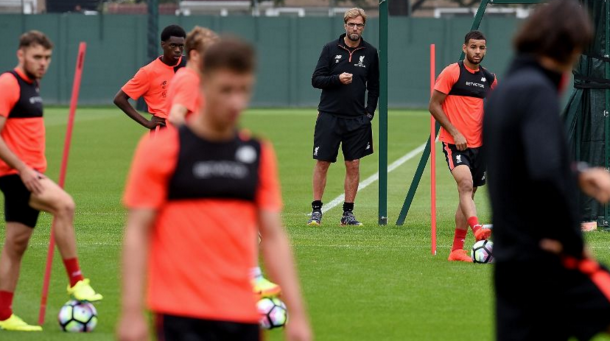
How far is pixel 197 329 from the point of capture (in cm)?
449

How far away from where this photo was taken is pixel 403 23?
43.7m

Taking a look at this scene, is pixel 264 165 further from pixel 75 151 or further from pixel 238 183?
pixel 75 151

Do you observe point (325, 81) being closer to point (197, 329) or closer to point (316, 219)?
point (316, 219)

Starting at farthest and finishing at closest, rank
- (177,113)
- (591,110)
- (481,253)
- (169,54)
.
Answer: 1. (591,110)
2. (169,54)
3. (481,253)
4. (177,113)

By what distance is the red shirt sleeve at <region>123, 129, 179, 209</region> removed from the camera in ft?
14.6

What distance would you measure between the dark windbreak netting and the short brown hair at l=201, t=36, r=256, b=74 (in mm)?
10176

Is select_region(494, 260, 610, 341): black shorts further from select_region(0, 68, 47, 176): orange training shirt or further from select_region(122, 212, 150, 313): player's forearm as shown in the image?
select_region(0, 68, 47, 176): orange training shirt

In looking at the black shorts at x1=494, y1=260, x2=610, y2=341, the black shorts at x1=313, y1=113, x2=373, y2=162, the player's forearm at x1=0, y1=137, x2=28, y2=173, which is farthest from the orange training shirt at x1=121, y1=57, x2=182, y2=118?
the black shorts at x1=494, y1=260, x2=610, y2=341

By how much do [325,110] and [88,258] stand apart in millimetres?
4335

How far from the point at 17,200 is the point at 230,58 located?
4057 millimetres

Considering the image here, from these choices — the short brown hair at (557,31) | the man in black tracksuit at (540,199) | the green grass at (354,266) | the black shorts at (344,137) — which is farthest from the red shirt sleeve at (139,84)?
the short brown hair at (557,31)

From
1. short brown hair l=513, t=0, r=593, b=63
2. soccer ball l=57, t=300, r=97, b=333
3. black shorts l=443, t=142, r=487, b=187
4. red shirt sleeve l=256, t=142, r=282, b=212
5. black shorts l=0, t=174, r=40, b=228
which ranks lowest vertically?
soccer ball l=57, t=300, r=97, b=333

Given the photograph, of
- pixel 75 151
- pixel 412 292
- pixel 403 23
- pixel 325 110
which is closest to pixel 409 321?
pixel 412 292

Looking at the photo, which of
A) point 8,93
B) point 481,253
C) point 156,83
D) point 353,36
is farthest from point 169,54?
point 8,93
